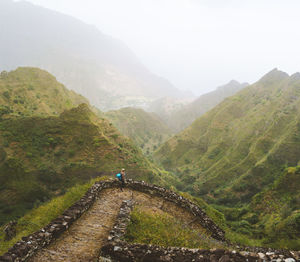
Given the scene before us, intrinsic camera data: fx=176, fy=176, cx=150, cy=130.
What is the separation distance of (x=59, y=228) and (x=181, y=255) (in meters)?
4.97

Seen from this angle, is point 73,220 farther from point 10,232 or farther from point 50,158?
point 50,158

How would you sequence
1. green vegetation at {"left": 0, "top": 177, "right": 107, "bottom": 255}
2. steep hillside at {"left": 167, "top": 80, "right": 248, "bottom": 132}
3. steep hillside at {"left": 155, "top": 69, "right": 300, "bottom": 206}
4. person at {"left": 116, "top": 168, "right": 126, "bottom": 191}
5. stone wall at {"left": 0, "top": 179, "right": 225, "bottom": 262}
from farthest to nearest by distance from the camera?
1. steep hillside at {"left": 167, "top": 80, "right": 248, "bottom": 132}
2. steep hillside at {"left": 155, "top": 69, "right": 300, "bottom": 206}
3. person at {"left": 116, "top": 168, "right": 126, "bottom": 191}
4. green vegetation at {"left": 0, "top": 177, "right": 107, "bottom": 255}
5. stone wall at {"left": 0, "top": 179, "right": 225, "bottom": 262}

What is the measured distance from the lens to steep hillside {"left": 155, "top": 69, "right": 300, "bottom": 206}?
4003 centimetres

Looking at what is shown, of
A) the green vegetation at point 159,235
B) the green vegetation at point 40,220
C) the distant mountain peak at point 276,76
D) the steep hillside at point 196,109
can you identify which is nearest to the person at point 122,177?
the green vegetation at point 40,220

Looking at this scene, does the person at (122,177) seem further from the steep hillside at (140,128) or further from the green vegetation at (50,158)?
the steep hillside at (140,128)

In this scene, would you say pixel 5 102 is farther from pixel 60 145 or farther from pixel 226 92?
pixel 226 92

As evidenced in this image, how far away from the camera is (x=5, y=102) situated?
38062 mm

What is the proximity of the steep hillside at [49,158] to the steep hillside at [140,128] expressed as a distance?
2248 inches

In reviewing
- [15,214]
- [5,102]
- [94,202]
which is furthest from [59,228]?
[5,102]

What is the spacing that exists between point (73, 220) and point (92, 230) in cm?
103

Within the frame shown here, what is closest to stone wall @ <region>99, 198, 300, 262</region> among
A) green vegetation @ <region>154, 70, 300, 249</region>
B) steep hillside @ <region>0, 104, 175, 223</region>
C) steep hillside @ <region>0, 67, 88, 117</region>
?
green vegetation @ <region>154, 70, 300, 249</region>

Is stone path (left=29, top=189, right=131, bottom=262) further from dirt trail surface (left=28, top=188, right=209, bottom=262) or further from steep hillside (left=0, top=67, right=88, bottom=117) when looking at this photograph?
steep hillside (left=0, top=67, right=88, bottom=117)

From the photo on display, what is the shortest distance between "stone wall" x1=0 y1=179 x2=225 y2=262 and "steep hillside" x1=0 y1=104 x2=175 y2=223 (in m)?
11.7

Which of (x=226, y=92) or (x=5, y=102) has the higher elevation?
(x=226, y=92)
